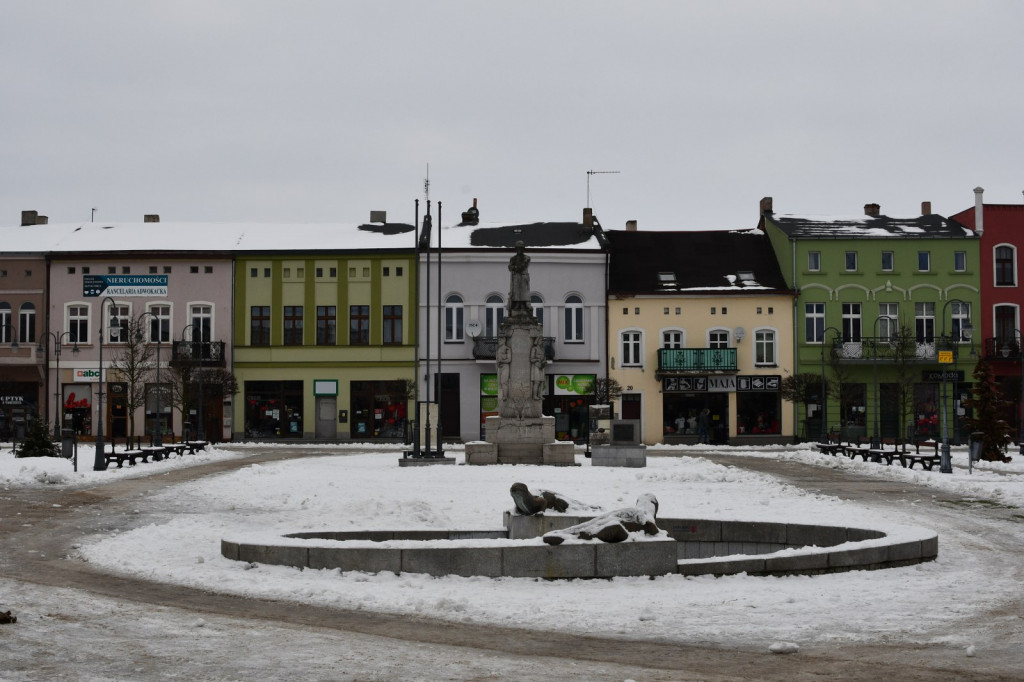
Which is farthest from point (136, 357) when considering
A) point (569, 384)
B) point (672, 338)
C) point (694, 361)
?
point (694, 361)

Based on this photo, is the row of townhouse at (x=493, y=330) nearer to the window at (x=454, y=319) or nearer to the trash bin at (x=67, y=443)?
the window at (x=454, y=319)

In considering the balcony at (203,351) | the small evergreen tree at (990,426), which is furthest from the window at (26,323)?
the small evergreen tree at (990,426)

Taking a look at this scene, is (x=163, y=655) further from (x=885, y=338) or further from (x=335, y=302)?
(x=885, y=338)

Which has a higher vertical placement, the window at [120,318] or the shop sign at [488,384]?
the window at [120,318]

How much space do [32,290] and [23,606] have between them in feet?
150

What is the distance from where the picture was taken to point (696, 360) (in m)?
52.1

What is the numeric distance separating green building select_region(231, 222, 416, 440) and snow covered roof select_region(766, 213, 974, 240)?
1697cm

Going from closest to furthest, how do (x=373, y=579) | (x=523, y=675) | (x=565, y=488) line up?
(x=523, y=675) < (x=373, y=579) < (x=565, y=488)

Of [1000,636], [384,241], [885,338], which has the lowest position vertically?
[1000,636]

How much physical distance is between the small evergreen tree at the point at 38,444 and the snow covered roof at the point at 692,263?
87.1 ft

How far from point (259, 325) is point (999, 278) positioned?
32081mm

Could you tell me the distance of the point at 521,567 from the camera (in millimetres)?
11711

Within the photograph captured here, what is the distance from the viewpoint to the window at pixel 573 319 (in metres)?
52.2

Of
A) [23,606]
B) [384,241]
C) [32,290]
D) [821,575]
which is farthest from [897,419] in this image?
[23,606]
